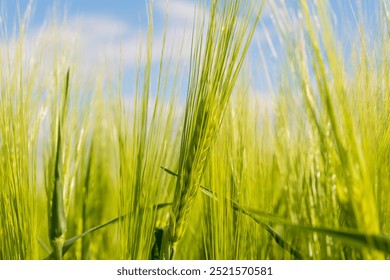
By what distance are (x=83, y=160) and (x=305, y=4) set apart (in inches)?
36.0

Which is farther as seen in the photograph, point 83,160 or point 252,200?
point 83,160

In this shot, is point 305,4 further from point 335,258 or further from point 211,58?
point 335,258

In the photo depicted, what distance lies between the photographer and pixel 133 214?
2.93 ft

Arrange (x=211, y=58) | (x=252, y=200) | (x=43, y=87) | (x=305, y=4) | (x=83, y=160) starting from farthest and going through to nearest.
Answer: (x=83, y=160)
(x=43, y=87)
(x=252, y=200)
(x=211, y=58)
(x=305, y=4)

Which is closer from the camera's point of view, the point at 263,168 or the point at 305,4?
the point at 305,4

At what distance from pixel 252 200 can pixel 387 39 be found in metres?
0.34

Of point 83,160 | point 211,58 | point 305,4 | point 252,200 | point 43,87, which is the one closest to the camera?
point 305,4

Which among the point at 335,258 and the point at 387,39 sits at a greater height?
the point at 387,39

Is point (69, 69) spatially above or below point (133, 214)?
above

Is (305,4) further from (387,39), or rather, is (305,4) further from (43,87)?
(43,87)

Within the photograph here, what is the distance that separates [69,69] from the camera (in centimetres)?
105

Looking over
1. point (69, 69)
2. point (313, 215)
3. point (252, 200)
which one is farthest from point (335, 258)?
point (69, 69)
